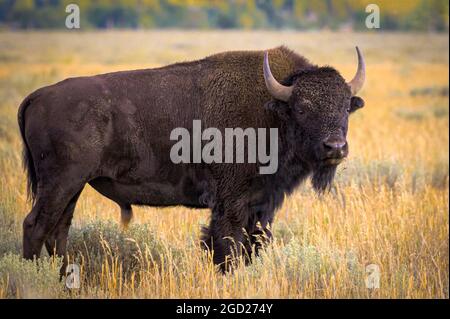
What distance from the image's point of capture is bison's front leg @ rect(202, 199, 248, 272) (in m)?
7.02

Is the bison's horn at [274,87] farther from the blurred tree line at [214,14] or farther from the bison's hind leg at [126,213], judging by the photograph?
the blurred tree line at [214,14]

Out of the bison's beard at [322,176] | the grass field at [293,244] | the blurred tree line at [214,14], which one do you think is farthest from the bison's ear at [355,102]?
the blurred tree line at [214,14]

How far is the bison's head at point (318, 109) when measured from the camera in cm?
668

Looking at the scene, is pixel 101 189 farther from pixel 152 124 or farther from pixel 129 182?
pixel 152 124

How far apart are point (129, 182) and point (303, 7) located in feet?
287

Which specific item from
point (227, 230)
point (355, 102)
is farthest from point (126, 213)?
point (355, 102)

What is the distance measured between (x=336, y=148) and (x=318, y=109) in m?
0.47

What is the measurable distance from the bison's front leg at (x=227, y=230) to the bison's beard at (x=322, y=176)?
31.0 inches

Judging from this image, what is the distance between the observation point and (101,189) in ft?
23.6

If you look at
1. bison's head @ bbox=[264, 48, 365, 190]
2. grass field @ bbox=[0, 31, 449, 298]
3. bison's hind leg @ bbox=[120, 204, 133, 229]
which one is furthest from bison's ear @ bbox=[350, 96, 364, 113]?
bison's hind leg @ bbox=[120, 204, 133, 229]

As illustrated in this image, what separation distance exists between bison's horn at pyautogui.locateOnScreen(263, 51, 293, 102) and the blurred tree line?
234ft

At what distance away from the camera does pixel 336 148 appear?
6.55m

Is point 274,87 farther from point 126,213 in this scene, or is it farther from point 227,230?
point 126,213

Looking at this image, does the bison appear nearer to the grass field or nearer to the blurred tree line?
the grass field
